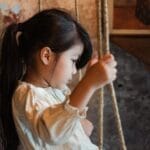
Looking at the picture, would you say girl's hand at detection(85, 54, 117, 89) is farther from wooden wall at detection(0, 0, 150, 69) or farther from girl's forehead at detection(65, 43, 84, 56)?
wooden wall at detection(0, 0, 150, 69)

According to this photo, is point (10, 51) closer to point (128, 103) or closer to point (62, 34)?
point (62, 34)

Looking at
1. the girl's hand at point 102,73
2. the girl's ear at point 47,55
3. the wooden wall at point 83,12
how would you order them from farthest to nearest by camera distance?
the wooden wall at point 83,12
the girl's ear at point 47,55
the girl's hand at point 102,73

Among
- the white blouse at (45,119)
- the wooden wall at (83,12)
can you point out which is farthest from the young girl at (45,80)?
the wooden wall at (83,12)

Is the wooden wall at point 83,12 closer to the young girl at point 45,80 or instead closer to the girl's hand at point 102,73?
the young girl at point 45,80

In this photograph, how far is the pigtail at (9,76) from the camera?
998 millimetres

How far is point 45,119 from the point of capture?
825 millimetres

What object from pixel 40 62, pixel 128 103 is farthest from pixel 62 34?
pixel 128 103

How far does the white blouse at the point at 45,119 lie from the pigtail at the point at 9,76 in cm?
5

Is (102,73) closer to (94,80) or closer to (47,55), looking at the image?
(94,80)

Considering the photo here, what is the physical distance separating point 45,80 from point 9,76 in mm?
108

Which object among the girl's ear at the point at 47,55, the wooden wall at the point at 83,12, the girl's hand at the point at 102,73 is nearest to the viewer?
the girl's hand at the point at 102,73

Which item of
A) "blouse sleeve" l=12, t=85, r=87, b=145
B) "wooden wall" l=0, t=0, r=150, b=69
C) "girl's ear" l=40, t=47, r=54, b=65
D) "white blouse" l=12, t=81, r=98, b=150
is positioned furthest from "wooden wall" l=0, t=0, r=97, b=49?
"blouse sleeve" l=12, t=85, r=87, b=145

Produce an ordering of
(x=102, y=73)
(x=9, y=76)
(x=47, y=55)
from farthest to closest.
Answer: (x=9, y=76) < (x=47, y=55) < (x=102, y=73)

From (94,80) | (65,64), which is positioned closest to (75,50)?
(65,64)
